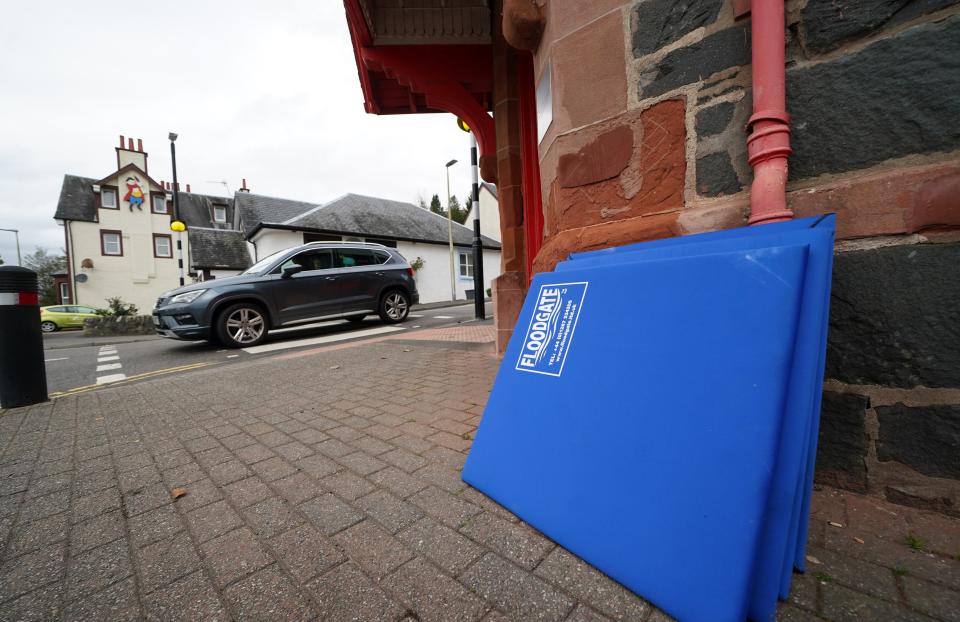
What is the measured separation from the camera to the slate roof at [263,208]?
21450 millimetres

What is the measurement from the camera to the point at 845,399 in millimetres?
1438

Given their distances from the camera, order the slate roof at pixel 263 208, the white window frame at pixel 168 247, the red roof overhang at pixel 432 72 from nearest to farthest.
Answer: the red roof overhang at pixel 432 72, the slate roof at pixel 263 208, the white window frame at pixel 168 247

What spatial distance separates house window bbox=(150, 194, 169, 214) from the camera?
27.0 metres

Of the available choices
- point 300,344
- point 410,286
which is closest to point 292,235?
point 410,286

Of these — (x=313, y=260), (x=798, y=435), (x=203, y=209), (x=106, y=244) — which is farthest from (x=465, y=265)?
(x=798, y=435)

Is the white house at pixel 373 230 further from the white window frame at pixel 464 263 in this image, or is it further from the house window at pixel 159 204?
the house window at pixel 159 204

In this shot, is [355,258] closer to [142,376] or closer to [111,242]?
[142,376]

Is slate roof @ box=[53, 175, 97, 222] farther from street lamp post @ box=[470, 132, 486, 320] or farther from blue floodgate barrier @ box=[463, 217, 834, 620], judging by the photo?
blue floodgate barrier @ box=[463, 217, 834, 620]

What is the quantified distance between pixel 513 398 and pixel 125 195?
34668 mm

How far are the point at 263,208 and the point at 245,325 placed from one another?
18.4 meters

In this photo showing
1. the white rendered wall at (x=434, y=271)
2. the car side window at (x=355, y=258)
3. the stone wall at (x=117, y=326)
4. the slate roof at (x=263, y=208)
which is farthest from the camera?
the white rendered wall at (x=434, y=271)

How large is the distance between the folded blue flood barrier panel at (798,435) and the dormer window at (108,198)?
116 feet

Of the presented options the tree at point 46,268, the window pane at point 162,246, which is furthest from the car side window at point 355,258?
the tree at point 46,268

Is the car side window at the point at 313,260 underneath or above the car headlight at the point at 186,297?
→ above
